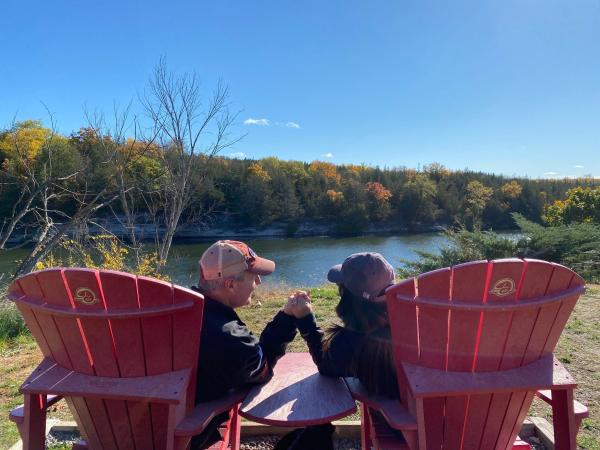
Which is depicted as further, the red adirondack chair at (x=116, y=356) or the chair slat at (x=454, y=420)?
the chair slat at (x=454, y=420)

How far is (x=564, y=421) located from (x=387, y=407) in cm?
72

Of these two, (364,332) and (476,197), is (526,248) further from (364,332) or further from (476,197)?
(476,197)

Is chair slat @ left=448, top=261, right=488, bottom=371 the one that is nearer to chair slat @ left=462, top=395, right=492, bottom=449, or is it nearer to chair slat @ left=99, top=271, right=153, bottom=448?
chair slat @ left=462, top=395, right=492, bottom=449

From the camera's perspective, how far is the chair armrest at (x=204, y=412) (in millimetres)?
1531

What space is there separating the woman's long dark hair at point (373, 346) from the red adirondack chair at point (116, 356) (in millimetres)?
576

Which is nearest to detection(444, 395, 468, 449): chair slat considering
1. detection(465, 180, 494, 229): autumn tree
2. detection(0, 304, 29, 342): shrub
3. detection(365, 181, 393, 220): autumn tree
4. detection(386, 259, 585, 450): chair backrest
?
detection(386, 259, 585, 450): chair backrest

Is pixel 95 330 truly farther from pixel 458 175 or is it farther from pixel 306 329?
pixel 458 175

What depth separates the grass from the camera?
Result: 280 cm

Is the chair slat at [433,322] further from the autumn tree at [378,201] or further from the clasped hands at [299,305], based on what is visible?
the autumn tree at [378,201]

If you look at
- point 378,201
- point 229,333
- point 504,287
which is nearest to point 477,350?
point 504,287

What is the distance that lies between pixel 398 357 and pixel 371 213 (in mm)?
53546

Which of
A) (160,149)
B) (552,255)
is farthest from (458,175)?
(160,149)

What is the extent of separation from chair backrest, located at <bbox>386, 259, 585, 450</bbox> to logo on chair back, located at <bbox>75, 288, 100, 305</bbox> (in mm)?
1007

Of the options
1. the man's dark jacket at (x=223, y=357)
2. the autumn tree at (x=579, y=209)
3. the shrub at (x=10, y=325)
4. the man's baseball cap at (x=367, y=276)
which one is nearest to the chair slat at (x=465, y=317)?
the man's baseball cap at (x=367, y=276)
